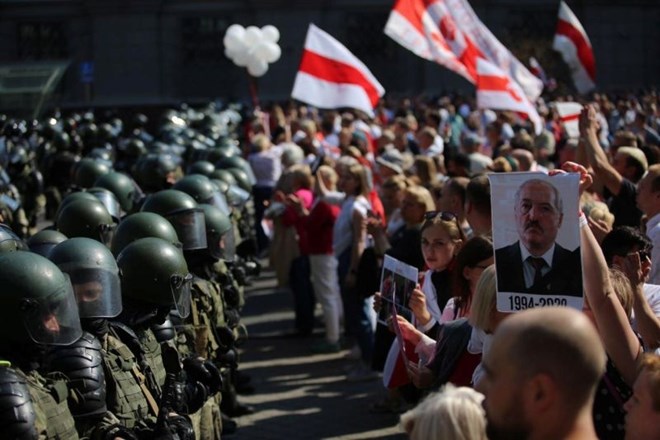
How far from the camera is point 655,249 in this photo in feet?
22.2

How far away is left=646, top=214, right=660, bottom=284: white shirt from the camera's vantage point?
6.72 metres

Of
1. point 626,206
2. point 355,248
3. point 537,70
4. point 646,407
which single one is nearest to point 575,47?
point 355,248

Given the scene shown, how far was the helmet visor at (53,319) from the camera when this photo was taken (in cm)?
477

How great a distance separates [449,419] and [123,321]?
10.9 feet

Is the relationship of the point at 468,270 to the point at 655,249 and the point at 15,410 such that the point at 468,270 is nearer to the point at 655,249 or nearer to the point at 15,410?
the point at 655,249

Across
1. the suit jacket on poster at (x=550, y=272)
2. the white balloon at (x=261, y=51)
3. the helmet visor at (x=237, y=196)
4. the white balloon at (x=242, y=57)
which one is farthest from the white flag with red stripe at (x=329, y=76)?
the white balloon at (x=242, y=57)

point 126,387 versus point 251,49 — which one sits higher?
point 251,49

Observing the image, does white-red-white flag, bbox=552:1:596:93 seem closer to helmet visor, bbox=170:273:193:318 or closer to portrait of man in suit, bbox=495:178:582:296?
helmet visor, bbox=170:273:193:318

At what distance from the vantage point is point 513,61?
1377cm

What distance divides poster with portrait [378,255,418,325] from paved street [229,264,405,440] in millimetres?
2502

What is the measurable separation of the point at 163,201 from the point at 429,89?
35858mm

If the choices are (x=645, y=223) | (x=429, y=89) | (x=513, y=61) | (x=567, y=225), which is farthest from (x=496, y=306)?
(x=429, y=89)

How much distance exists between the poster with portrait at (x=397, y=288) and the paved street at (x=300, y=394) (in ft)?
8.21

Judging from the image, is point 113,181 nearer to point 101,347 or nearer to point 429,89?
point 101,347
